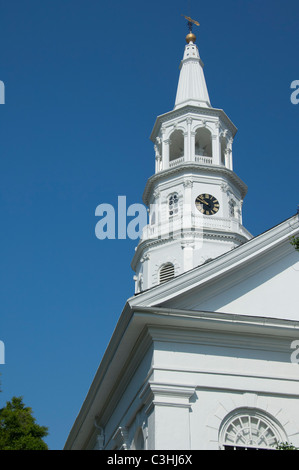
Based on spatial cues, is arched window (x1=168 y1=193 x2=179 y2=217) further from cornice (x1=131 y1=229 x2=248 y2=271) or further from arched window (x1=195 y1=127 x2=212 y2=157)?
arched window (x1=195 y1=127 x2=212 y2=157)

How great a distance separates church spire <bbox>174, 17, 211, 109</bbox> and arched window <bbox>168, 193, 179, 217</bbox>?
7.86 m

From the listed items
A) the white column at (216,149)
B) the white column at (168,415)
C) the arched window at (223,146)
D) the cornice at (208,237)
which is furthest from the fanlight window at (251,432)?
the arched window at (223,146)

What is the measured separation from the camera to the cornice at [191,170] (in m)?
47.6

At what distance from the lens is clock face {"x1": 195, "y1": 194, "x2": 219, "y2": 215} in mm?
46656

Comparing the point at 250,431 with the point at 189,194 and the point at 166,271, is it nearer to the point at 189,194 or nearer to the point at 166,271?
the point at 166,271

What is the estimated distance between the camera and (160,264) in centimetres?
4494

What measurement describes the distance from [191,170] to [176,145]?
456 centimetres

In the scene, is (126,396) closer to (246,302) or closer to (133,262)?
(246,302)

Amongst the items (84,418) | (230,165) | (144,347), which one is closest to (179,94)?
(230,165)

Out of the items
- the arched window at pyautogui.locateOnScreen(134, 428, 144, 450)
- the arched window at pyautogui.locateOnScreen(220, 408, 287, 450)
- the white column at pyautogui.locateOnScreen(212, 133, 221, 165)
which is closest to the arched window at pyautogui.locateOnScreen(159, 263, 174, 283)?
the white column at pyautogui.locateOnScreen(212, 133, 221, 165)

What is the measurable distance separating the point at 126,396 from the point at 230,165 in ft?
102

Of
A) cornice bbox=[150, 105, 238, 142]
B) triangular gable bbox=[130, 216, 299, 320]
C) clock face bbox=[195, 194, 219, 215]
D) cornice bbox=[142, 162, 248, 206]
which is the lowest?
triangular gable bbox=[130, 216, 299, 320]

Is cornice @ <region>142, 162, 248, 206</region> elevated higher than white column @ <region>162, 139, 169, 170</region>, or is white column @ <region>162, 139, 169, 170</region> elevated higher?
white column @ <region>162, 139, 169, 170</region>
